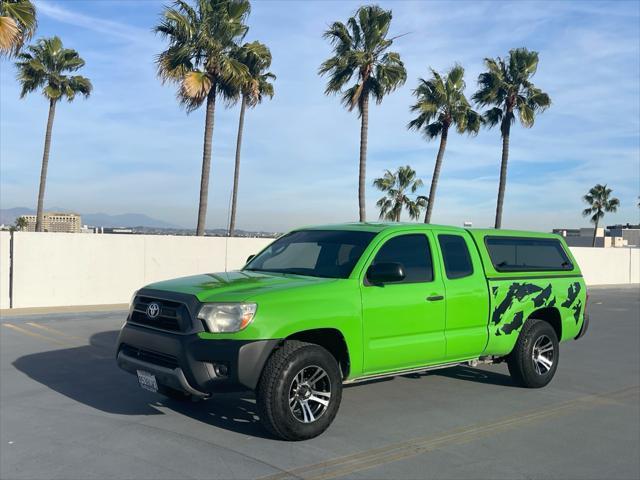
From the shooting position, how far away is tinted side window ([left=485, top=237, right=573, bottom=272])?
7645mm

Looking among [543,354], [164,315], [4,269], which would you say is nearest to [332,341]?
[164,315]

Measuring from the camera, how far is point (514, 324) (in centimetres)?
753

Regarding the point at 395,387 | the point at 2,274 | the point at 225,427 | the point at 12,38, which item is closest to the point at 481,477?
the point at 225,427

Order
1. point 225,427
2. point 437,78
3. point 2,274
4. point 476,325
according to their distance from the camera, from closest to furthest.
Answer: point 225,427 < point 476,325 < point 2,274 < point 437,78

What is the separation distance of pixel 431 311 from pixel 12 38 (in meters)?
14.3

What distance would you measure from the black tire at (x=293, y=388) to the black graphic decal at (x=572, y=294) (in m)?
4.00

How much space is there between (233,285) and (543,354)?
4.38 m

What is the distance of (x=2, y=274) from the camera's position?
15.3m

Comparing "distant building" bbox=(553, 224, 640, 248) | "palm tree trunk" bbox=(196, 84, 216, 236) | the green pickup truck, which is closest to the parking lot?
the green pickup truck

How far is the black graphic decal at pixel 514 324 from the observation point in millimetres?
7418

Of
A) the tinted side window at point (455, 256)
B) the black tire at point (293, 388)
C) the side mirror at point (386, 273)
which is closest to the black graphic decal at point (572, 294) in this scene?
the tinted side window at point (455, 256)

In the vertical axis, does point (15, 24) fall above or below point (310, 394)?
above

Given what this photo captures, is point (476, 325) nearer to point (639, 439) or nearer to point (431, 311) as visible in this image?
point (431, 311)

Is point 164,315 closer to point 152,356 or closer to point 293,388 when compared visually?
point 152,356
